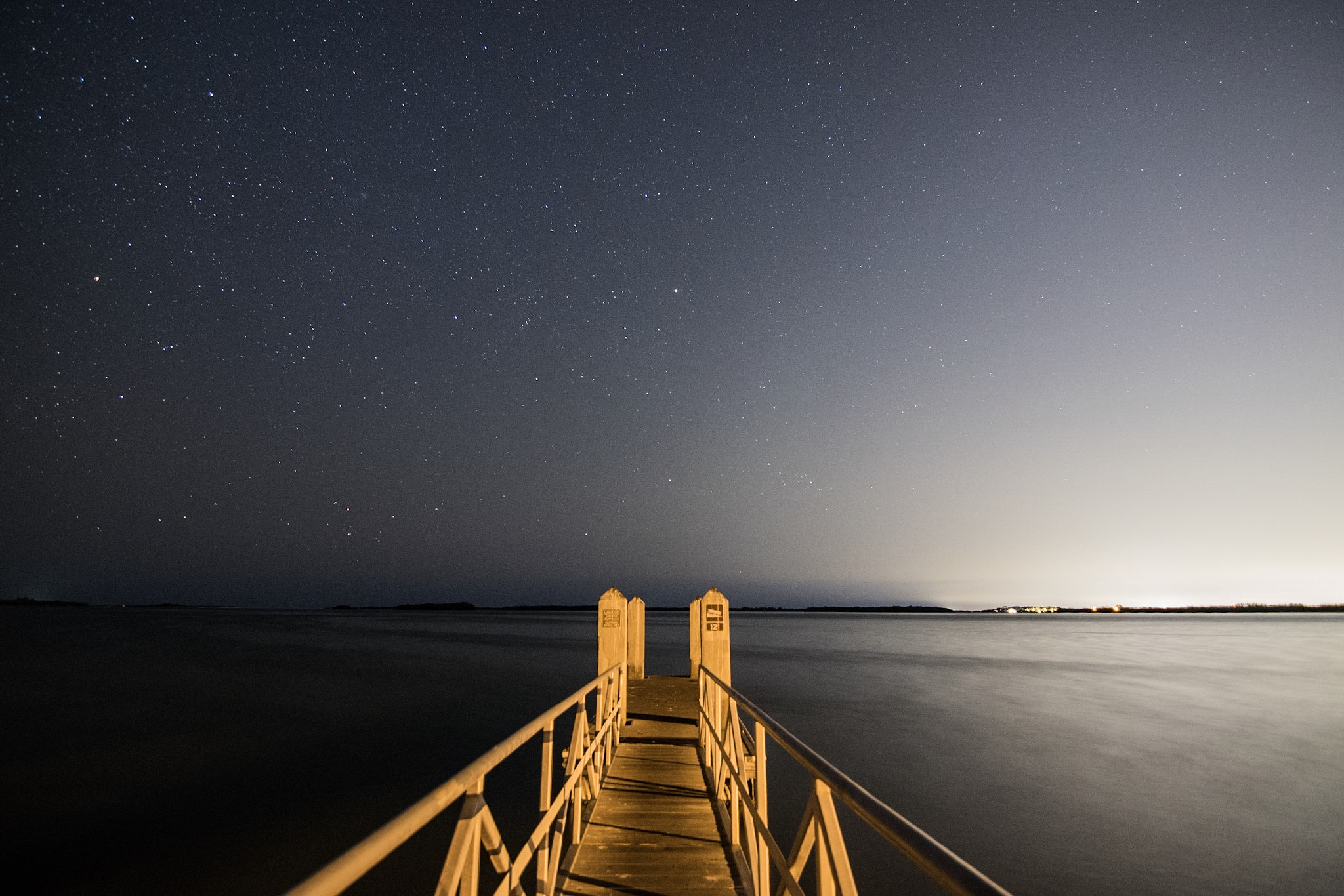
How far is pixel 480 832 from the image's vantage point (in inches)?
105

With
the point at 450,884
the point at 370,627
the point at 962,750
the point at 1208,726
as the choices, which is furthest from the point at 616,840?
the point at 370,627

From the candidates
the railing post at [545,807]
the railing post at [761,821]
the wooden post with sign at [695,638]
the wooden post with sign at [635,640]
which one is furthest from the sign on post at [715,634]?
the railing post at [545,807]

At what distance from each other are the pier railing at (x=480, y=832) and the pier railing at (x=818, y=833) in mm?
1170

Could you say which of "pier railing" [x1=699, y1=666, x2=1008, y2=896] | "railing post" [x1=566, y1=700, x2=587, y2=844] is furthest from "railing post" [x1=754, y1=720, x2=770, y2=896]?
"railing post" [x1=566, y1=700, x2=587, y2=844]

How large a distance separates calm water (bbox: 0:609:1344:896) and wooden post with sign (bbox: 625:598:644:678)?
353cm

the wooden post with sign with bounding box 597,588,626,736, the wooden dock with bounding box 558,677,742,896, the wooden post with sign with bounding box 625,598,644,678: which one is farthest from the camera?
the wooden post with sign with bounding box 625,598,644,678

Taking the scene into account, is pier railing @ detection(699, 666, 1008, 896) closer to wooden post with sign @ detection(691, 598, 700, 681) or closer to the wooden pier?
the wooden pier

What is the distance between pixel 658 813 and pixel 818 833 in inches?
179

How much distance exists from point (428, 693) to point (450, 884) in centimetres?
2962

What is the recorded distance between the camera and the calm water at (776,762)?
11500 mm

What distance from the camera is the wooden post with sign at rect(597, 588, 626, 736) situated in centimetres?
1195

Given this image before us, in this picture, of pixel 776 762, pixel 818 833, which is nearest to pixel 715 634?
pixel 776 762

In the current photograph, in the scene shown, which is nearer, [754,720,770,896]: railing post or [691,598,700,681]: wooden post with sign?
[754,720,770,896]: railing post

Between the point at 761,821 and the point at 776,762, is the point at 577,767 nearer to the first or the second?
the point at 761,821
